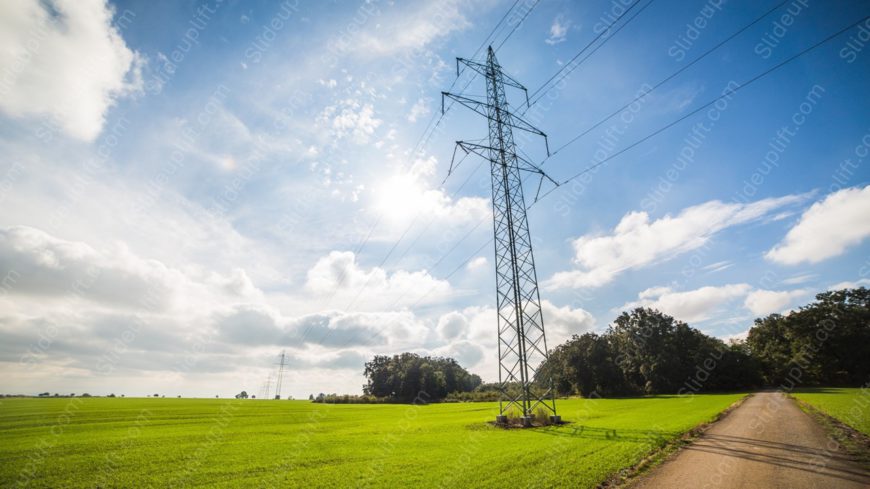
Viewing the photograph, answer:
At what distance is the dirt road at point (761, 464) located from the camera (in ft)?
33.2

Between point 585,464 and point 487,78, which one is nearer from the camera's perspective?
point 585,464

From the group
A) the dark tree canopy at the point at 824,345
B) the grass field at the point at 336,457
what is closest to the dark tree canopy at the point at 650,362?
the dark tree canopy at the point at 824,345

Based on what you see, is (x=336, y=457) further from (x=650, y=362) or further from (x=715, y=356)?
(x=715, y=356)

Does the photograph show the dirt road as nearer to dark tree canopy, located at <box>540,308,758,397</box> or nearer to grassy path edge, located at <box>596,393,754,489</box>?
grassy path edge, located at <box>596,393,754,489</box>

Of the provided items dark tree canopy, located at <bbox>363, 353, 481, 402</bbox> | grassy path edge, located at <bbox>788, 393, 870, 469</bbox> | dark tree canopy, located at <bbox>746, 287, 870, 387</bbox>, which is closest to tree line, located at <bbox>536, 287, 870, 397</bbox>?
dark tree canopy, located at <bbox>746, 287, 870, 387</bbox>

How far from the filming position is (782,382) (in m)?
80.2

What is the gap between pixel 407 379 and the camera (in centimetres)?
10038

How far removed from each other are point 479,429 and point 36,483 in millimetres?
22264

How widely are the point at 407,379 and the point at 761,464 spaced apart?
96121 mm

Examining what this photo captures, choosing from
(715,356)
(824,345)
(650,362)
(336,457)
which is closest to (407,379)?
(650,362)

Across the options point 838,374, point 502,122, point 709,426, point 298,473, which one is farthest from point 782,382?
point 298,473

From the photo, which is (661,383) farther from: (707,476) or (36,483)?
(36,483)

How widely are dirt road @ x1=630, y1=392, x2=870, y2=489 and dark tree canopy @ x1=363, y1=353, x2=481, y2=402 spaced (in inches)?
3528

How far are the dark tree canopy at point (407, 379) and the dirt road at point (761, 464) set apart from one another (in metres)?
89.6
